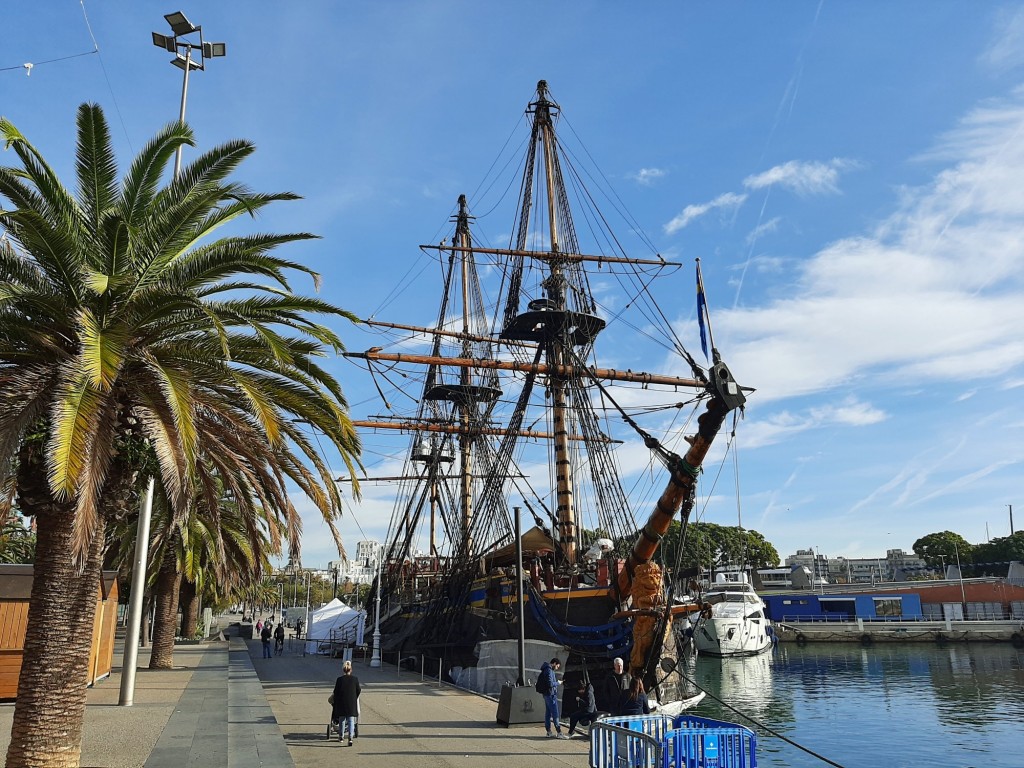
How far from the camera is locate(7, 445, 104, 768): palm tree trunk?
770cm

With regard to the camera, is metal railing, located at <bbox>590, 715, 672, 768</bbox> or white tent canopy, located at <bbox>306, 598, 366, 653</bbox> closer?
metal railing, located at <bbox>590, 715, 672, 768</bbox>

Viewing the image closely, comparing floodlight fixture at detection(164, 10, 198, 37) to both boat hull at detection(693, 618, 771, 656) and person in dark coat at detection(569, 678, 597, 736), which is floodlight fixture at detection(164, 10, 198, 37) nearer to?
person in dark coat at detection(569, 678, 597, 736)

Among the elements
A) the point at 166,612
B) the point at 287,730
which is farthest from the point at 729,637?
the point at 287,730

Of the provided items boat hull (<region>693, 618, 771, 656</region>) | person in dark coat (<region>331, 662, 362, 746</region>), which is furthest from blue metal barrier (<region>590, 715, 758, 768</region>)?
boat hull (<region>693, 618, 771, 656</region>)

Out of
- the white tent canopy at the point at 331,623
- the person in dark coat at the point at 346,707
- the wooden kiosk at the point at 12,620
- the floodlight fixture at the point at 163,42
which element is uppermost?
the floodlight fixture at the point at 163,42

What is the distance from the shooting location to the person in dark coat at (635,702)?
1066 cm

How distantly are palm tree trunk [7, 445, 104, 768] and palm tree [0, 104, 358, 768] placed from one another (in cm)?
1

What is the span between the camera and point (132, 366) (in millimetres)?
8680

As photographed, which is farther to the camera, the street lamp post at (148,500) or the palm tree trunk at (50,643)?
the street lamp post at (148,500)

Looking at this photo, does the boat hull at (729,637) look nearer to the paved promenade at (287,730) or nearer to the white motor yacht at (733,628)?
the white motor yacht at (733,628)

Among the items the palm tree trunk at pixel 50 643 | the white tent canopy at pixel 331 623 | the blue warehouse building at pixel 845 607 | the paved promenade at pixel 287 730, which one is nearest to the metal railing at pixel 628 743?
the paved promenade at pixel 287 730

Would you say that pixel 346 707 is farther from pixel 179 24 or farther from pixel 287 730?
pixel 179 24

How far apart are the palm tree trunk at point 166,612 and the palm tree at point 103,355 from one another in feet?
45.0

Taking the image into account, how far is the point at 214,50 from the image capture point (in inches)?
518
